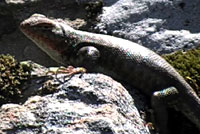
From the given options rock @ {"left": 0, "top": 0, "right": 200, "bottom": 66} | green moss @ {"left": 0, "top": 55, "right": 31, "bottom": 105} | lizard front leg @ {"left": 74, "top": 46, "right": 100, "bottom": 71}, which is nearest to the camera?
green moss @ {"left": 0, "top": 55, "right": 31, "bottom": 105}

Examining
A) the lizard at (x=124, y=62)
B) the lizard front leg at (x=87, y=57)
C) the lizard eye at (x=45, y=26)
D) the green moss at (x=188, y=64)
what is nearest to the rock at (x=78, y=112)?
the lizard at (x=124, y=62)

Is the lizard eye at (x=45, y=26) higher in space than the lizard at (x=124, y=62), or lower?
higher

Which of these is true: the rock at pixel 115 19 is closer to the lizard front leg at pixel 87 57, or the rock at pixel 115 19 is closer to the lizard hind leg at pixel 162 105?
the lizard front leg at pixel 87 57

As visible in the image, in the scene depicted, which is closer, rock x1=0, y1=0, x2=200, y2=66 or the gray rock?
the gray rock

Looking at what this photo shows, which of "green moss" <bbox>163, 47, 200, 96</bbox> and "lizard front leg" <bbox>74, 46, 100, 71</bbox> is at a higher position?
"lizard front leg" <bbox>74, 46, 100, 71</bbox>

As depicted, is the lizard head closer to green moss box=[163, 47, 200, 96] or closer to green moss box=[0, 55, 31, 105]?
green moss box=[0, 55, 31, 105]

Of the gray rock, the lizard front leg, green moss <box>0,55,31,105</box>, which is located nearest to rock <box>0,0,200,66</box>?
the gray rock

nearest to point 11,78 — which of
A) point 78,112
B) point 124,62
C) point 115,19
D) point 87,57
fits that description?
point 87,57
